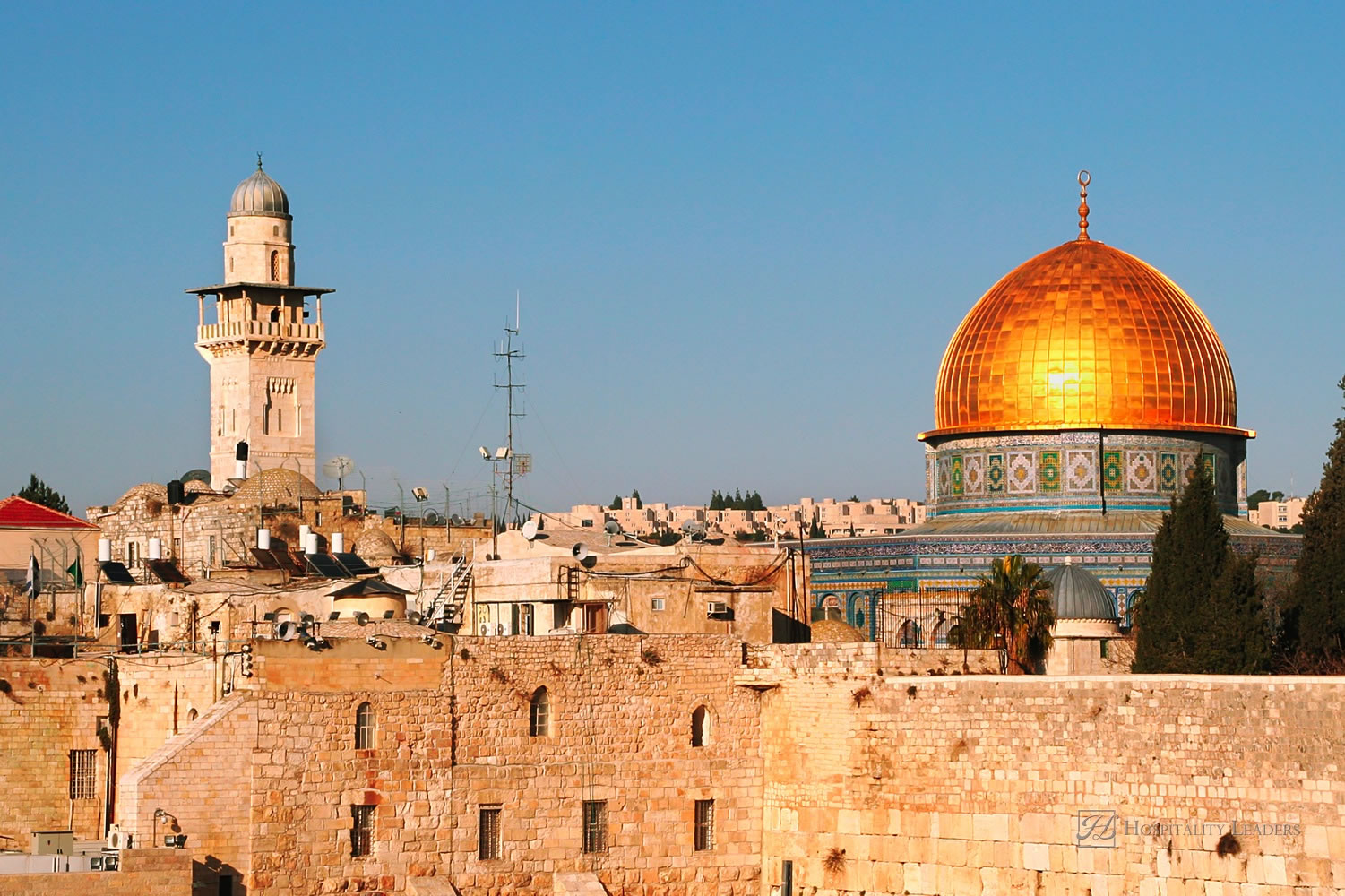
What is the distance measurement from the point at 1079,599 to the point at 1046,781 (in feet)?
26.4

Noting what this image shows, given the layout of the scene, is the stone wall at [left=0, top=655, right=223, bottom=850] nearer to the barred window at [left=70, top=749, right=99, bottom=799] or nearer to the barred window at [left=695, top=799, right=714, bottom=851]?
the barred window at [left=70, top=749, right=99, bottom=799]

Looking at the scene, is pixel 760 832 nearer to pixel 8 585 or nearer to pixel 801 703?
pixel 801 703

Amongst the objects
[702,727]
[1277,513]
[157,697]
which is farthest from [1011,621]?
[1277,513]

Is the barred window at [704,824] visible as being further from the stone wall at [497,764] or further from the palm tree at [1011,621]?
the palm tree at [1011,621]

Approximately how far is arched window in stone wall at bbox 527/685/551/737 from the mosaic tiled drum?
13333 mm

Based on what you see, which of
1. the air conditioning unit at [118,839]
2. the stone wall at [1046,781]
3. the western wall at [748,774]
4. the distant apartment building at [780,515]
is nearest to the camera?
the stone wall at [1046,781]

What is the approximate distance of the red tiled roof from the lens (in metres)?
39.5

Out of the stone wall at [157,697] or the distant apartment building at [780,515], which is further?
the distant apartment building at [780,515]

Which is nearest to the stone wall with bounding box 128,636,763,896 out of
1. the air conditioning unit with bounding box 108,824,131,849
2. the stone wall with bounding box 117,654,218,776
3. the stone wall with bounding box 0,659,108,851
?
the air conditioning unit with bounding box 108,824,131,849

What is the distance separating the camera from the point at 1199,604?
92.3 ft

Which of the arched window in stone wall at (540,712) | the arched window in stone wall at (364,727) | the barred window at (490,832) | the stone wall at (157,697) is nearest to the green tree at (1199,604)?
the arched window in stone wall at (540,712)

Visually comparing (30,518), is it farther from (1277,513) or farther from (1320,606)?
(1277,513)

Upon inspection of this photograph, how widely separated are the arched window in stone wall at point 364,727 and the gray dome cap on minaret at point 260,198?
96.8 ft

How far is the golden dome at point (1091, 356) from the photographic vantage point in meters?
40.1
